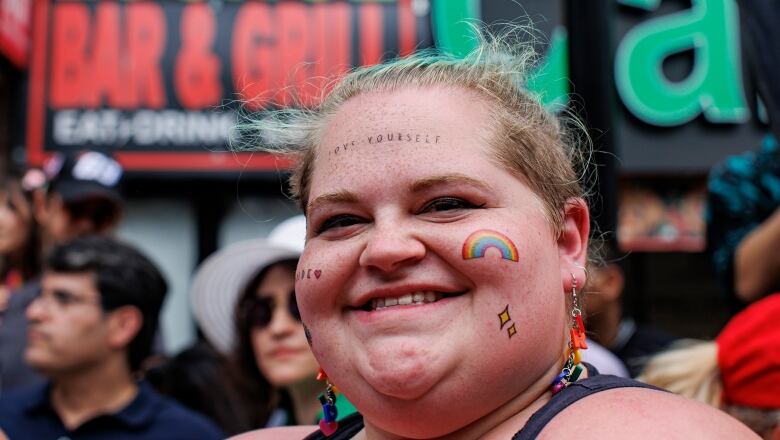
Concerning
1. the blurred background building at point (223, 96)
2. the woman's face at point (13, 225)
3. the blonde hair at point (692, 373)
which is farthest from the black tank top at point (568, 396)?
the blurred background building at point (223, 96)

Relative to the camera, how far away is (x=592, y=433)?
3.64 ft

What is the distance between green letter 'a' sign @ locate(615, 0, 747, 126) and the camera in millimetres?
8039

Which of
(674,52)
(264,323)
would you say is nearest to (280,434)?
(264,323)

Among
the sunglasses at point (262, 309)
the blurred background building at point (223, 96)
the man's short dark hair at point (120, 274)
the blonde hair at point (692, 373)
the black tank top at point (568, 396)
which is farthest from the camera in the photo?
the blurred background building at point (223, 96)

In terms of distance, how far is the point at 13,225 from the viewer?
4242mm

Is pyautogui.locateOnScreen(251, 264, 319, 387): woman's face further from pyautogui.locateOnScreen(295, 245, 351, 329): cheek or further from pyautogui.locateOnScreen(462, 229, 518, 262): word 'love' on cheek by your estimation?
pyautogui.locateOnScreen(462, 229, 518, 262): word 'love' on cheek

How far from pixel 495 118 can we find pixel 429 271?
294 millimetres

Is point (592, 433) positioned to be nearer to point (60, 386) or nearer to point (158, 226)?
point (60, 386)

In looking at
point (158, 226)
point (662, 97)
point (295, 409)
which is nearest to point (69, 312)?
point (295, 409)

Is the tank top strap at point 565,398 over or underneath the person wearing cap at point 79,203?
over

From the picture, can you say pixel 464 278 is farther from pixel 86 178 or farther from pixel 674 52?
pixel 674 52

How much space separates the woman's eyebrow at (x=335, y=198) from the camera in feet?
4.50

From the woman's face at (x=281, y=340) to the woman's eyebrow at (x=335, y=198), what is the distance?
5.66 ft

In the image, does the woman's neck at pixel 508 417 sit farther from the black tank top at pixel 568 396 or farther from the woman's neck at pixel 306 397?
the woman's neck at pixel 306 397
